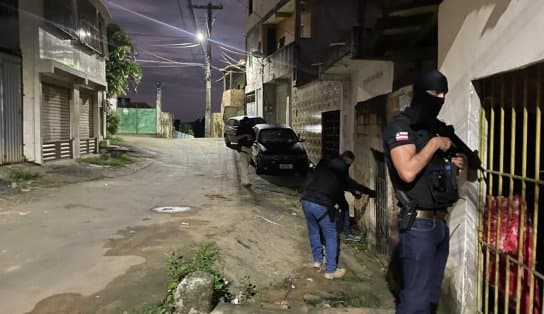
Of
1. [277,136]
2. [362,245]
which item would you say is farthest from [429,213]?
[277,136]

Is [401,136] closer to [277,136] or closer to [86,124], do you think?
[277,136]

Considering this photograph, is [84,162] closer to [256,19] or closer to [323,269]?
[323,269]

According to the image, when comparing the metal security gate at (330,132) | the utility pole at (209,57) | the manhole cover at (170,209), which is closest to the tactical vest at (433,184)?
the manhole cover at (170,209)

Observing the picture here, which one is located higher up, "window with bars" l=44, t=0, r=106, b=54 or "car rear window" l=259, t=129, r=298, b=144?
"window with bars" l=44, t=0, r=106, b=54

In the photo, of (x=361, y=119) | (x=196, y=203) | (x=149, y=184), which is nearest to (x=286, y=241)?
(x=361, y=119)

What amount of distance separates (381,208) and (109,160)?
41.9 feet

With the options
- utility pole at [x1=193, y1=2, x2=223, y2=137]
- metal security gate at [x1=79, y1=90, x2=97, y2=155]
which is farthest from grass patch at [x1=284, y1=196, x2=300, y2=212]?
utility pole at [x1=193, y1=2, x2=223, y2=137]

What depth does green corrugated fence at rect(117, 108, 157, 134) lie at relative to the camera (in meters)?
33.8

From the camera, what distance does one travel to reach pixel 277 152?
15227mm

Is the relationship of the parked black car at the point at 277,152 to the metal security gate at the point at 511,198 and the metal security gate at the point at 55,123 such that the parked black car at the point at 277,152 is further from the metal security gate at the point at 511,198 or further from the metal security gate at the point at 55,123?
the metal security gate at the point at 511,198

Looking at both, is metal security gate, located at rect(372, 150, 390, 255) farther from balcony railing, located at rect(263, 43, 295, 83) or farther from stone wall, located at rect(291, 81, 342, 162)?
balcony railing, located at rect(263, 43, 295, 83)

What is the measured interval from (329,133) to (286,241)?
7.42 meters

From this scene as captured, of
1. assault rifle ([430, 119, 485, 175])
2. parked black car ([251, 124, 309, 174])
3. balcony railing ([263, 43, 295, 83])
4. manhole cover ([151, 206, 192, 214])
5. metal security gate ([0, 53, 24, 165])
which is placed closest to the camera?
assault rifle ([430, 119, 485, 175])

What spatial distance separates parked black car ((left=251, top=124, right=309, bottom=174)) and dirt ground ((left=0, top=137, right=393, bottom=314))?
2.13m
